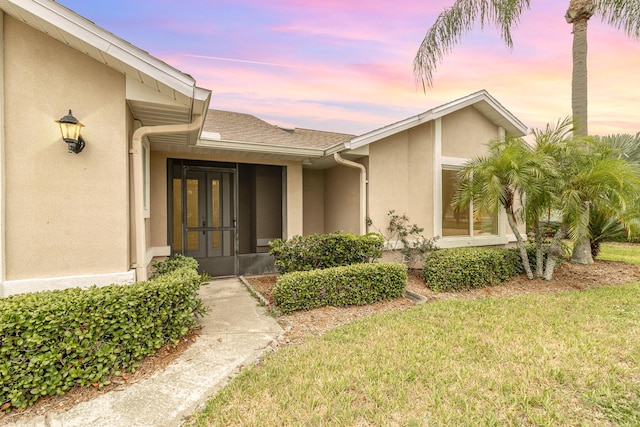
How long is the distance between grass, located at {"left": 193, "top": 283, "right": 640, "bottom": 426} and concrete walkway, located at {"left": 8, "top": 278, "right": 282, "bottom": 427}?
29 cm

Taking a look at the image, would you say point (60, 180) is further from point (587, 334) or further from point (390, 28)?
point (390, 28)

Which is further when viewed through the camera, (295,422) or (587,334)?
(587,334)

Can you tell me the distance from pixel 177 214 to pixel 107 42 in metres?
4.47

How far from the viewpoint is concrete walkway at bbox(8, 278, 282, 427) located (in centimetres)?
265

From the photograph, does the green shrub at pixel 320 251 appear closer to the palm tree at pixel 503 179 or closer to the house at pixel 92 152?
the house at pixel 92 152

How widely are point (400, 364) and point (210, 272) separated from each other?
5.88 meters

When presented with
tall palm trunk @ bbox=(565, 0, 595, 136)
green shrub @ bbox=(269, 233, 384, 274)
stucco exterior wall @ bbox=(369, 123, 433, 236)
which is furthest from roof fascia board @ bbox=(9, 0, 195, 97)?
tall palm trunk @ bbox=(565, 0, 595, 136)

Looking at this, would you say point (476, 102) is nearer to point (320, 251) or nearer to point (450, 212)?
point (450, 212)

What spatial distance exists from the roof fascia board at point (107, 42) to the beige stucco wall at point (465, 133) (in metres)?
7.03

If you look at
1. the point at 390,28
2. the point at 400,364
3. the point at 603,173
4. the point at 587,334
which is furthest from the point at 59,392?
the point at 390,28

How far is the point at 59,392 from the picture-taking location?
2.89 m

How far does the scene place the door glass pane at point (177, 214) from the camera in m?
7.50

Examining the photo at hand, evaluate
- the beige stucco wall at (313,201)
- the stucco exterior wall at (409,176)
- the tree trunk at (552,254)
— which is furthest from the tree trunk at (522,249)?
the beige stucco wall at (313,201)

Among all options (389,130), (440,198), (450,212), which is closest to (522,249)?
(450,212)
